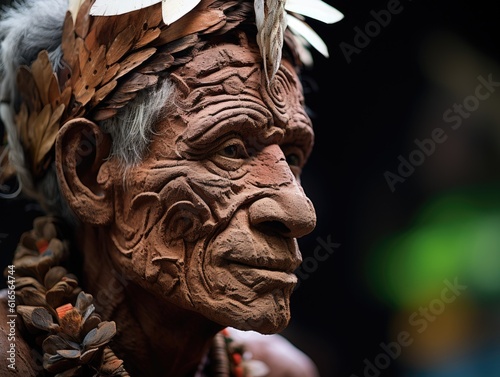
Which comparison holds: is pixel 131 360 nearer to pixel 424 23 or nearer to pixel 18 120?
pixel 18 120

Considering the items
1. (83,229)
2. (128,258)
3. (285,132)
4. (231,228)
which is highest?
(285,132)

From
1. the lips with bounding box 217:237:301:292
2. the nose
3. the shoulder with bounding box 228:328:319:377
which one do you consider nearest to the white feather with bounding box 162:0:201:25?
the nose

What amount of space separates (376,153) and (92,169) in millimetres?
1487

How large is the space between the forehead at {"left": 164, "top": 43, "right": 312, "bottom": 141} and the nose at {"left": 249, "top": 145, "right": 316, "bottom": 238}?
0.11 m

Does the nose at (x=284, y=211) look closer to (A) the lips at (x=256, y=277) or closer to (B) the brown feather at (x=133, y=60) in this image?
(A) the lips at (x=256, y=277)

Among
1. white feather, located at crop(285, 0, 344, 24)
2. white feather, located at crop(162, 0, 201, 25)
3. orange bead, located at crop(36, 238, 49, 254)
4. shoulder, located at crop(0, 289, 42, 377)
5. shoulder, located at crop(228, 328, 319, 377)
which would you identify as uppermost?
white feather, located at crop(285, 0, 344, 24)

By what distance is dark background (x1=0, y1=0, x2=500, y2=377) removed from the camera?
285cm

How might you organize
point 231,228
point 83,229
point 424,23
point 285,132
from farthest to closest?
point 424,23 → point 83,229 → point 285,132 → point 231,228

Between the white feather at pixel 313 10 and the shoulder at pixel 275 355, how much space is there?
86 cm

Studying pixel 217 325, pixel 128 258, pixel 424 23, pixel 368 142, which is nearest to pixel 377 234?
pixel 368 142

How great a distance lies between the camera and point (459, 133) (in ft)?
9.75

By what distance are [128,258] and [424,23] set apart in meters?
1.69

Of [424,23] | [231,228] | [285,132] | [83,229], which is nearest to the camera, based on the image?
[231,228]

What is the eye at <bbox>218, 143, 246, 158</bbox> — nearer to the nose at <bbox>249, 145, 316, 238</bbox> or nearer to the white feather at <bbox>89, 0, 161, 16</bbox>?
the nose at <bbox>249, 145, 316, 238</bbox>
